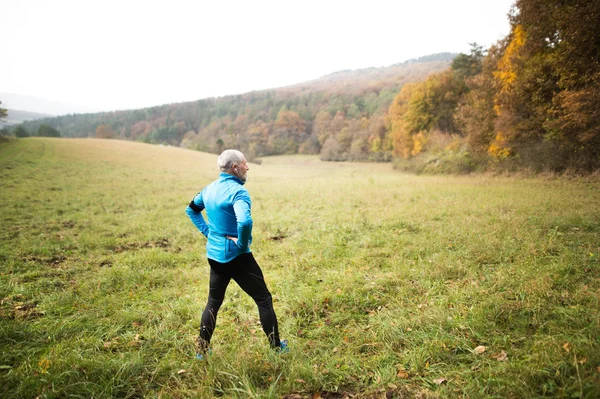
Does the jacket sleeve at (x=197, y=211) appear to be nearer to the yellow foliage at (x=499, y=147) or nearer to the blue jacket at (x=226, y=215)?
the blue jacket at (x=226, y=215)

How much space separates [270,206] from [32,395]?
11960 millimetres

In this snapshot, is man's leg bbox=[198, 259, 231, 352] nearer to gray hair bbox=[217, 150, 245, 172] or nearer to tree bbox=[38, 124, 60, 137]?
gray hair bbox=[217, 150, 245, 172]

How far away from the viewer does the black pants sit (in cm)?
348

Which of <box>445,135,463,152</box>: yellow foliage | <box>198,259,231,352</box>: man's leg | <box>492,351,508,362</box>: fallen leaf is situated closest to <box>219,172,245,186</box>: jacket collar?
<box>198,259,231,352</box>: man's leg

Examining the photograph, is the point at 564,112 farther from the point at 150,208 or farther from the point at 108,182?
the point at 108,182

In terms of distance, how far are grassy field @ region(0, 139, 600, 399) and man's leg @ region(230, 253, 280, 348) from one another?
1.36ft

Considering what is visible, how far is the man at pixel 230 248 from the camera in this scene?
3373mm

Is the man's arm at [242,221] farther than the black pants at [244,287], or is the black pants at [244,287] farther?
the black pants at [244,287]

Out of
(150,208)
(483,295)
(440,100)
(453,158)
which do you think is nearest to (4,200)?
(150,208)

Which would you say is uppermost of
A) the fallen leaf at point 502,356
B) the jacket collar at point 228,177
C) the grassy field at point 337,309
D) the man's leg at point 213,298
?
the jacket collar at point 228,177

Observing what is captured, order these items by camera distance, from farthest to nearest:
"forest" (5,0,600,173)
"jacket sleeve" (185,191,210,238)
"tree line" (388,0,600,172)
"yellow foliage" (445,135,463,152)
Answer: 1. "yellow foliage" (445,135,463,152)
2. "forest" (5,0,600,173)
3. "tree line" (388,0,600,172)
4. "jacket sleeve" (185,191,210,238)

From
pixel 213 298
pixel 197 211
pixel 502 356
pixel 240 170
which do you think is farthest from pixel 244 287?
pixel 502 356

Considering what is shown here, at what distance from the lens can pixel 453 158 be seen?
27766 mm

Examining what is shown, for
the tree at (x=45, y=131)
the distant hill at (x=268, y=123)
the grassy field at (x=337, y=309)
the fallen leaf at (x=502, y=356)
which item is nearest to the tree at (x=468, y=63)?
the distant hill at (x=268, y=123)
